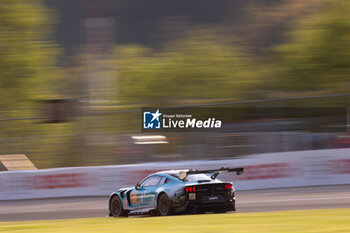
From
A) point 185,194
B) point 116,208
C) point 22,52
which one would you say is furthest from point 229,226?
point 22,52

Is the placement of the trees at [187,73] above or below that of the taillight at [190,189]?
above

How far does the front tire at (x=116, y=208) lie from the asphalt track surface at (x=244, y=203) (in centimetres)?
40

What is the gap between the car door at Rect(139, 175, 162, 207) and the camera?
1218 cm

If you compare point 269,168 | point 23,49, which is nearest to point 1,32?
point 23,49

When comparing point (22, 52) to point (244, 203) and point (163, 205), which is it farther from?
point (163, 205)

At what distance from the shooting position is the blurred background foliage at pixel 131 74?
2188 cm

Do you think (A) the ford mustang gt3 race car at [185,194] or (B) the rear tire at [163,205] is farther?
(B) the rear tire at [163,205]

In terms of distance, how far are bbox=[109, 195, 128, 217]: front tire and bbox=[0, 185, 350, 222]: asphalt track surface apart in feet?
1.32

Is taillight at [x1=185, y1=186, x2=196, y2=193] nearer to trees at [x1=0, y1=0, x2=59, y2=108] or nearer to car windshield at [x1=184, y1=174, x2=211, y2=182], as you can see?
car windshield at [x1=184, y1=174, x2=211, y2=182]

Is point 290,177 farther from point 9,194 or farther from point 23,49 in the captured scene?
point 23,49

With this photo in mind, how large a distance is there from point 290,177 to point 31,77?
17274 millimetres

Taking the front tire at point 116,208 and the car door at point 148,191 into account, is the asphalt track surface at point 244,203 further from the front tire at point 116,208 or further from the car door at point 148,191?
the car door at point 148,191

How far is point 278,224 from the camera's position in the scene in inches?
308

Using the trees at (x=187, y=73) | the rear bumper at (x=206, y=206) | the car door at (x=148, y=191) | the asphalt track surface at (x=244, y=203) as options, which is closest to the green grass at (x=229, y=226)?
the rear bumper at (x=206, y=206)
